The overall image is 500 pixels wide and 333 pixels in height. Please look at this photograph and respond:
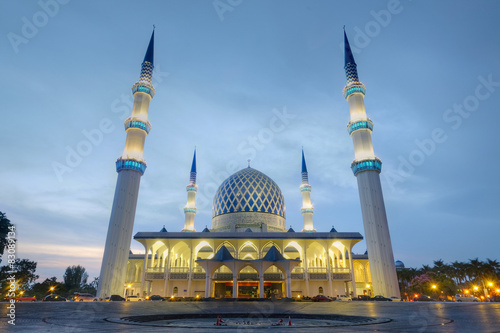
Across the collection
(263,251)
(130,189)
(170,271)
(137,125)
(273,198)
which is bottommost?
(170,271)

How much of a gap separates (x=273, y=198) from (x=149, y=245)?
1759 cm

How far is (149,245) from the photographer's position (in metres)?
30.3

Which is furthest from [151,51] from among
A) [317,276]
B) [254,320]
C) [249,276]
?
[254,320]

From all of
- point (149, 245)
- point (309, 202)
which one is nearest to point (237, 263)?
point (149, 245)

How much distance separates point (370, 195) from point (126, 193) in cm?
2380

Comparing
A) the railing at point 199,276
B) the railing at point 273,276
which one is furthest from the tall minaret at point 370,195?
the railing at point 199,276

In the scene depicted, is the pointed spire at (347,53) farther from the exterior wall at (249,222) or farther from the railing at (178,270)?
the railing at (178,270)

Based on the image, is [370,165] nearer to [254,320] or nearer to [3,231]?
[254,320]

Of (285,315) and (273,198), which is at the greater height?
(273,198)

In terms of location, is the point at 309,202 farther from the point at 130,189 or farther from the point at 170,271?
the point at 130,189

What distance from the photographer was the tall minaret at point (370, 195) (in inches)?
1032

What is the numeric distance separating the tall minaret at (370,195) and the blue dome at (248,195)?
13.4 meters

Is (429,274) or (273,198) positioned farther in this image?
(429,274)

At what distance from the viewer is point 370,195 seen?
28734 millimetres
